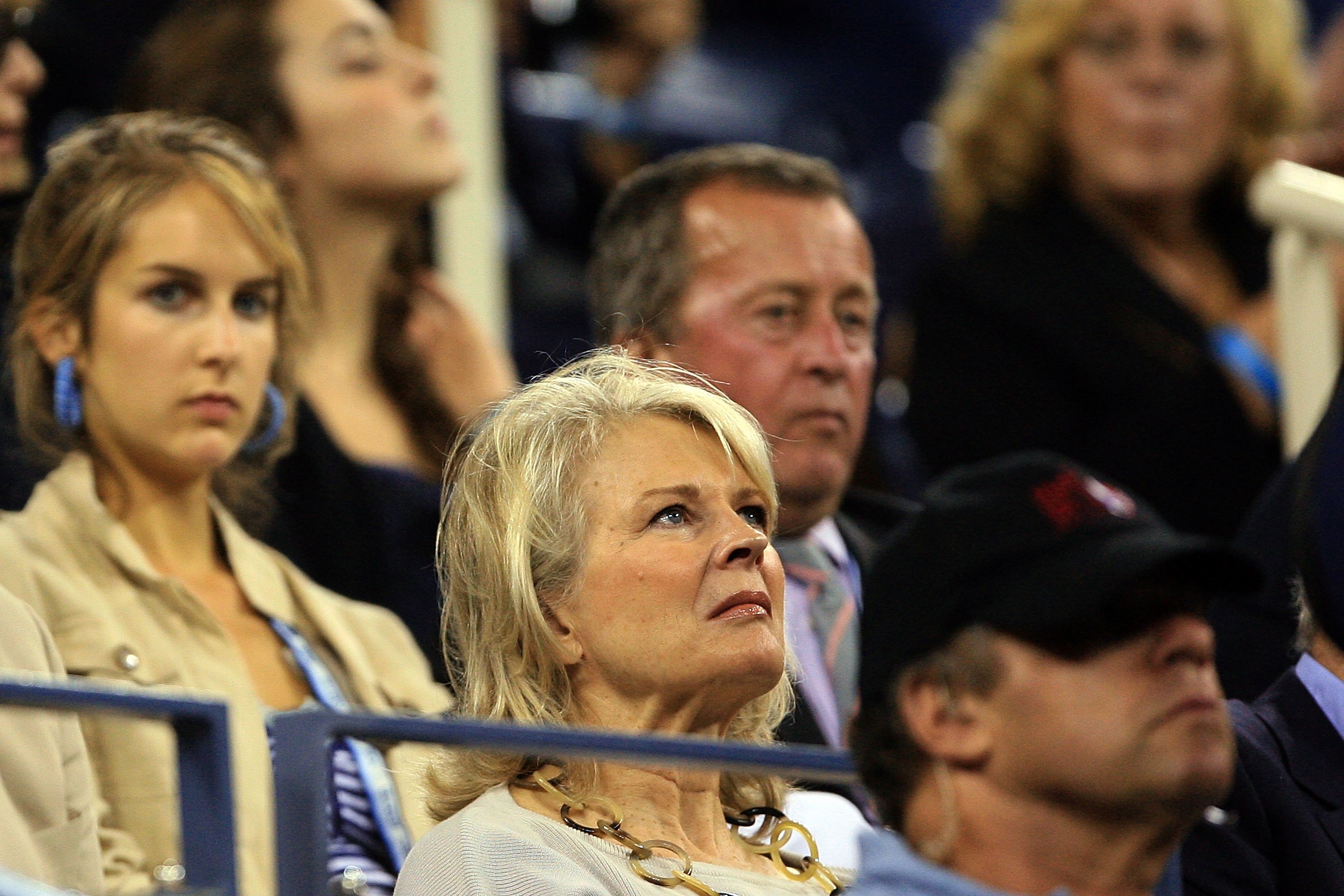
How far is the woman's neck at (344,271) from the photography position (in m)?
3.57

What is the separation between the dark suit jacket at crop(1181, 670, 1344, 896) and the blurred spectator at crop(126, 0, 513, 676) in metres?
1.56

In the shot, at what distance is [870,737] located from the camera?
148cm

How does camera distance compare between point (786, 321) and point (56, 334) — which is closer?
point (56, 334)

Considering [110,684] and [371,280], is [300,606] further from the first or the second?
[371,280]

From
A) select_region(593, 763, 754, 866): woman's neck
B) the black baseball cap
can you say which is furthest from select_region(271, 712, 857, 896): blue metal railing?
select_region(593, 763, 754, 866): woman's neck

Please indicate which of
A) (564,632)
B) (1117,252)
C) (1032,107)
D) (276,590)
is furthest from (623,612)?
(1032,107)

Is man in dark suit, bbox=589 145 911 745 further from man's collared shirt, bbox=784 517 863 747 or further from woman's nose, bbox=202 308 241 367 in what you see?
woman's nose, bbox=202 308 241 367

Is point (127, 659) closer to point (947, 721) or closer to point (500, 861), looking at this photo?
point (500, 861)

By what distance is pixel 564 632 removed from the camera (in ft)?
6.91

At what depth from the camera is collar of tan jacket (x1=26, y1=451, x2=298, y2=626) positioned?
99.2 inches

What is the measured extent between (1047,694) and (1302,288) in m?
2.12

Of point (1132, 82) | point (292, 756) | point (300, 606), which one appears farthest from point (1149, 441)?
point (292, 756)

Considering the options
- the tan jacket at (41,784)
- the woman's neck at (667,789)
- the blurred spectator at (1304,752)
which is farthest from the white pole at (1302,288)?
the tan jacket at (41,784)

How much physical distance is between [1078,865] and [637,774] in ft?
2.33
